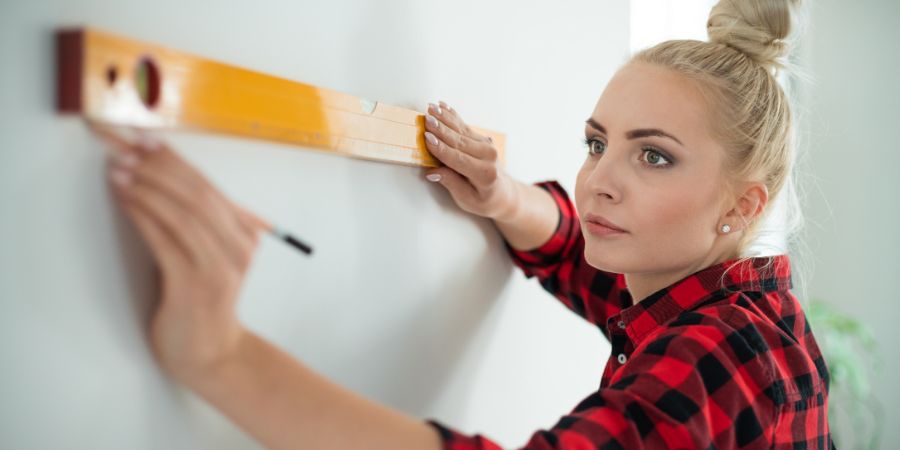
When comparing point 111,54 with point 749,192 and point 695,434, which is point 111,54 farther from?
point 749,192

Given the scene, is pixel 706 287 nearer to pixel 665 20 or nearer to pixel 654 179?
pixel 654 179

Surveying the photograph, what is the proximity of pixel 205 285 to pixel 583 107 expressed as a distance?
851 millimetres

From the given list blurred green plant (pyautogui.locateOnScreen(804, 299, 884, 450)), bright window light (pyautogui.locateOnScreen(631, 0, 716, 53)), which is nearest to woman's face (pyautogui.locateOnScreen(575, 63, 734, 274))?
bright window light (pyautogui.locateOnScreen(631, 0, 716, 53))

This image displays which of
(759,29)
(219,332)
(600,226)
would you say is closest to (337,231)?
(219,332)

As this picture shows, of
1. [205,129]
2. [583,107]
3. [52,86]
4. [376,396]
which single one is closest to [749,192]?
[583,107]

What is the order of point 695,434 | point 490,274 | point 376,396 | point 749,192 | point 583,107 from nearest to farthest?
point 695,434 → point 376,396 → point 749,192 → point 490,274 → point 583,107

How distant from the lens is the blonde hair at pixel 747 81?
911 mm

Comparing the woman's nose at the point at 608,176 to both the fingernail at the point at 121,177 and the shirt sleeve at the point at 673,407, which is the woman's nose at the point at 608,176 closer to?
the shirt sleeve at the point at 673,407

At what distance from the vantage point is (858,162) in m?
2.14

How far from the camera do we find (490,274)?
1.06m

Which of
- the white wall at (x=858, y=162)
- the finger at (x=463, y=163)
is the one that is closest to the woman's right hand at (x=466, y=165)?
the finger at (x=463, y=163)

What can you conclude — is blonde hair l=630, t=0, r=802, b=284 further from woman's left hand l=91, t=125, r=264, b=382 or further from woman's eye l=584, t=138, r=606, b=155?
woman's left hand l=91, t=125, r=264, b=382

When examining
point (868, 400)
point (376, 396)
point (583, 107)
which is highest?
point (583, 107)

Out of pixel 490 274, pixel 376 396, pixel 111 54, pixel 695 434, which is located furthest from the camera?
pixel 490 274
